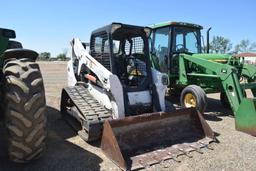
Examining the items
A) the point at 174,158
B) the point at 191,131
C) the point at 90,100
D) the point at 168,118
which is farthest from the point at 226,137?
the point at 90,100

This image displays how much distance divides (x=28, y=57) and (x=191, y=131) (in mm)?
3204

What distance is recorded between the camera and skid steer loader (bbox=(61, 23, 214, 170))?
448 centimetres

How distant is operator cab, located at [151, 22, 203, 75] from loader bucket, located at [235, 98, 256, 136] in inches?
120

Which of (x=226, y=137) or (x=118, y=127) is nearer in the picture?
(x=118, y=127)

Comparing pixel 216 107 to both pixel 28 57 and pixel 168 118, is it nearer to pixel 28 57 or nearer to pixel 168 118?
pixel 168 118

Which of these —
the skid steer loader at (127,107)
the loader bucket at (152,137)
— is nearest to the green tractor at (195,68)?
the loader bucket at (152,137)

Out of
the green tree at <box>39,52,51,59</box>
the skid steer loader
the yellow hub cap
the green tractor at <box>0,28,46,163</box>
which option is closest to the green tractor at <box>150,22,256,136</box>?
the yellow hub cap

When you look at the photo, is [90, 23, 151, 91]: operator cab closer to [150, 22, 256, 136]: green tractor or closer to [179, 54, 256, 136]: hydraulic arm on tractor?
[150, 22, 256, 136]: green tractor

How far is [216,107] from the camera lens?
855cm

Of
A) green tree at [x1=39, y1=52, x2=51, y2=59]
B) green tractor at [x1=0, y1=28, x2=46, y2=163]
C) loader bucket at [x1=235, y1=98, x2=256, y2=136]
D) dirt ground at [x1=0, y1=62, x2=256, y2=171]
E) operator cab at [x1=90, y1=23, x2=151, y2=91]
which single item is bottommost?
dirt ground at [x1=0, y1=62, x2=256, y2=171]

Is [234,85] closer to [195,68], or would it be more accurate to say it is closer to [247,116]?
[247,116]

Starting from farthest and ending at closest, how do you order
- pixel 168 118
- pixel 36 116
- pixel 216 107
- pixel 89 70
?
pixel 216 107 → pixel 89 70 → pixel 168 118 → pixel 36 116

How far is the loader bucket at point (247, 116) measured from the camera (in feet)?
18.0

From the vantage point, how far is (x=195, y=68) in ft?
26.1
